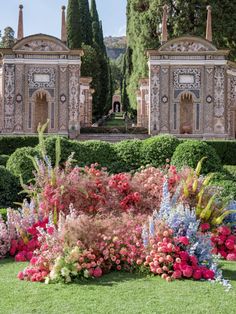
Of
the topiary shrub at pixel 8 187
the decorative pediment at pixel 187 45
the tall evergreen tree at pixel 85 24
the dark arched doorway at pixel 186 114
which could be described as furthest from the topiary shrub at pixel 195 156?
the tall evergreen tree at pixel 85 24

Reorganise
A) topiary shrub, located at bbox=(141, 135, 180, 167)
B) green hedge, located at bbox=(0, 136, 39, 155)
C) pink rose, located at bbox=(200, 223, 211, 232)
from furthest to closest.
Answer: green hedge, located at bbox=(0, 136, 39, 155)
topiary shrub, located at bbox=(141, 135, 180, 167)
pink rose, located at bbox=(200, 223, 211, 232)

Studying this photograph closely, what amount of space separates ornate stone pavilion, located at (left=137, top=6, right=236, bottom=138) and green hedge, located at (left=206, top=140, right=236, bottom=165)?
8155 mm

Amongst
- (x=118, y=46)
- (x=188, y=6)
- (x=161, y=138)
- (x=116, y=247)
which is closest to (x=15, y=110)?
(x=188, y=6)

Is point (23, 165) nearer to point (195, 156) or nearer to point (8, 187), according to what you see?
point (8, 187)

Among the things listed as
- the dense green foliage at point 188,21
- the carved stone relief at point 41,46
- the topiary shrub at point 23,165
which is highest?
the dense green foliage at point 188,21

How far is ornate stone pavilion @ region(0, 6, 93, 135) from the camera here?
24.7 m

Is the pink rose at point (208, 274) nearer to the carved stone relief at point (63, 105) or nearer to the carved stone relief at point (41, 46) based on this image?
the carved stone relief at point (63, 105)

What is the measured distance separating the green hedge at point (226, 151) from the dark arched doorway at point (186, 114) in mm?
9238

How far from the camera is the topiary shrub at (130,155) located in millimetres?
9844

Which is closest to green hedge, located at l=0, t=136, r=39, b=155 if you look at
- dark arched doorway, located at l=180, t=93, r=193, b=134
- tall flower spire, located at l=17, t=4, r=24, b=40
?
tall flower spire, located at l=17, t=4, r=24, b=40

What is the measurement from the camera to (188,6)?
3164 centimetres

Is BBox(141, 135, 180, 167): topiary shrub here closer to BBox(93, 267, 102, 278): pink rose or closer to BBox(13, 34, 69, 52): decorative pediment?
BBox(93, 267, 102, 278): pink rose

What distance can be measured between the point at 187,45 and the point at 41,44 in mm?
7314

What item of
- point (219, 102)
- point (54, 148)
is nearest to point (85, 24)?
point (219, 102)
